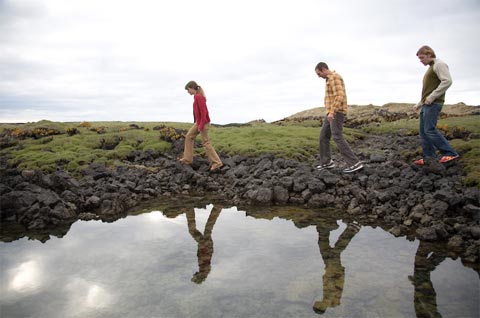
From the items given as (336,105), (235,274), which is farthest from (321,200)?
(235,274)

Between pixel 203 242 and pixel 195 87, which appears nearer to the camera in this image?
pixel 203 242

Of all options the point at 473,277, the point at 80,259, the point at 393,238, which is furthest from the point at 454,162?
the point at 80,259

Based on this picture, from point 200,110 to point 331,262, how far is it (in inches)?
418

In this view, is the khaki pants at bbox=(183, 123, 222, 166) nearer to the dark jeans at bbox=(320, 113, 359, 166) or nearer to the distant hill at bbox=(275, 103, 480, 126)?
the dark jeans at bbox=(320, 113, 359, 166)

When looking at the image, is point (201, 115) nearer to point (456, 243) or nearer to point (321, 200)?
point (321, 200)

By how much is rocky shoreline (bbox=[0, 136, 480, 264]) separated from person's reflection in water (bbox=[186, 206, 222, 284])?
69.2 inches

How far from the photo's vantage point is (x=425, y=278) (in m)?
6.50

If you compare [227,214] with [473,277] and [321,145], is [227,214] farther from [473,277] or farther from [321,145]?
[473,277]

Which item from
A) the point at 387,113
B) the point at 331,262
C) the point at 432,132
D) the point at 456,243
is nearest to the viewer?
the point at 331,262

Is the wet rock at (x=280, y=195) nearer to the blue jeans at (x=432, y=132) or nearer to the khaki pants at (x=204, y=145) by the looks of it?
the khaki pants at (x=204, y=145)

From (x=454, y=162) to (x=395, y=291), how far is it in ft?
28.8

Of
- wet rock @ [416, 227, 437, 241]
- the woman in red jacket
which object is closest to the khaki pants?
the woman in red jacket

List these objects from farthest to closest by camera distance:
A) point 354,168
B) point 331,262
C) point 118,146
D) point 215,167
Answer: point 118,146
point 215,167
point 354,168
point 331,262

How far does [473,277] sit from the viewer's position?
6.48 m
